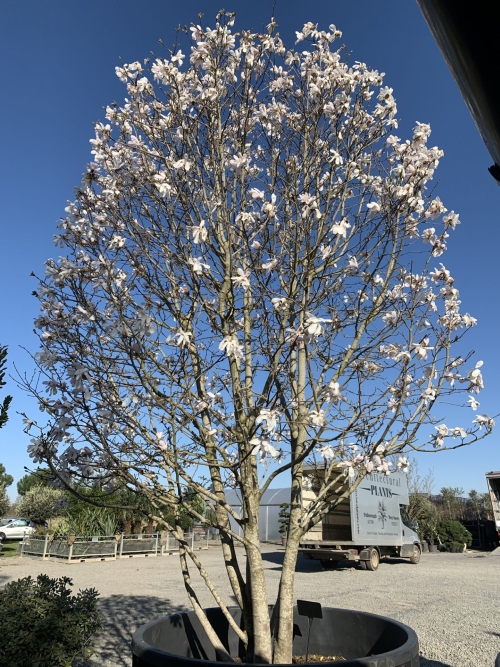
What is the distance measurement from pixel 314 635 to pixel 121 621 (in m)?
5.02

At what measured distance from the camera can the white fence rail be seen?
16.3 m

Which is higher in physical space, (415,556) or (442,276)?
(442,276)

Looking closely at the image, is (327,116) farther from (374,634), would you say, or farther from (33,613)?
(33,613)

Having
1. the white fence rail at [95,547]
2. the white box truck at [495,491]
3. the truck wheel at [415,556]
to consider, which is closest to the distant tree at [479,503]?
the white box truck at [495,491]

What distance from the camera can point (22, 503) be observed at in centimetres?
2386

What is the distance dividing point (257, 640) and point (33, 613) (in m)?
2.10

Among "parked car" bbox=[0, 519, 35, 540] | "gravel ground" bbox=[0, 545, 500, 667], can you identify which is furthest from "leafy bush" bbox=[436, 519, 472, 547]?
"parked car" bbox=[0, 519, 35, 540]

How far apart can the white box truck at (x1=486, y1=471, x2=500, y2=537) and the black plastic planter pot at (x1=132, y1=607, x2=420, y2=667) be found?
63.9 ft

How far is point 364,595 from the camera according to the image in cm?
977

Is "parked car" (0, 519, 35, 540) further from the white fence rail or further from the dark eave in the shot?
A: the dark eave

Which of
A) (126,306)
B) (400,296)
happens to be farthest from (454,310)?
(126,306)

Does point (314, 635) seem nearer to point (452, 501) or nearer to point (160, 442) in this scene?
point (160, 442)

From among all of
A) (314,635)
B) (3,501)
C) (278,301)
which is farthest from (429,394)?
(3,501)

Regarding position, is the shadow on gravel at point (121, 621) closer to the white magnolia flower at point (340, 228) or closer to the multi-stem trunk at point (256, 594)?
the multi-stem trunk at point (256, 594)
